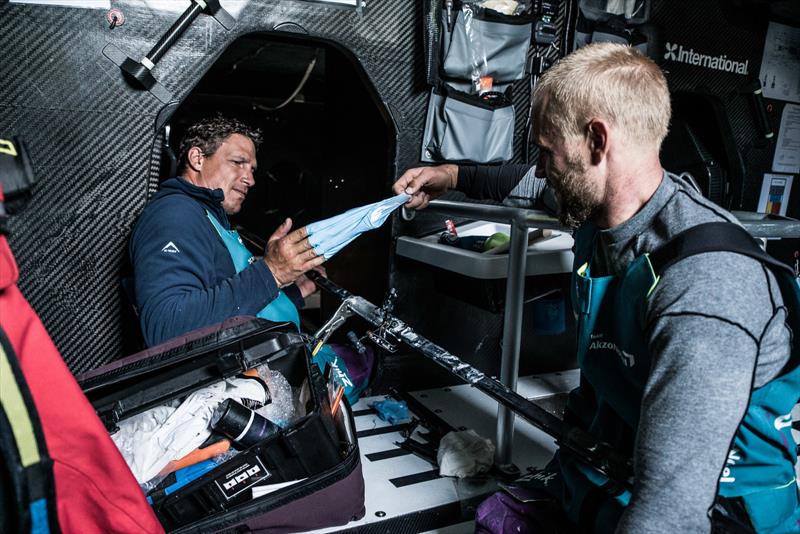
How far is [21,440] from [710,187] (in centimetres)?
390

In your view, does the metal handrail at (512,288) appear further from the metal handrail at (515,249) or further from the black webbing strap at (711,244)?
the black webbing strap at (711,244)

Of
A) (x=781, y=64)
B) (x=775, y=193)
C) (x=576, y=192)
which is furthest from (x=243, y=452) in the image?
(x=781, y=64)

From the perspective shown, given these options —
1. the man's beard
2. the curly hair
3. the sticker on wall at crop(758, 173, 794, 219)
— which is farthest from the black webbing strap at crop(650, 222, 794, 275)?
the sticker on wall at crop(758, 173, 794, 219)

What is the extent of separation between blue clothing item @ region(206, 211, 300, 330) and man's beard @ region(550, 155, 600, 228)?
4.04 ft

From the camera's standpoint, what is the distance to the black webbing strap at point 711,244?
1003 mm

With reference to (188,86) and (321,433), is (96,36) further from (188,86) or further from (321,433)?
(321,433)

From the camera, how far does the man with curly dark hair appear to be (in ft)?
6.08

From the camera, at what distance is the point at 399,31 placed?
8.39 feet

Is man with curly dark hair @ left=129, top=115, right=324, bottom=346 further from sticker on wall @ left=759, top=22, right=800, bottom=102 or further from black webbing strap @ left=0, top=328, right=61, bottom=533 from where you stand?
sticker on wall @ left=759, top=22, right=800, bottom=102

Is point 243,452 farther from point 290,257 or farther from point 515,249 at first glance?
point 515,249

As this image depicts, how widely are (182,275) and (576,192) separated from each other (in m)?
1.34

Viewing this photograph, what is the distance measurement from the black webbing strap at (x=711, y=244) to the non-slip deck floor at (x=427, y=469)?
114 cm

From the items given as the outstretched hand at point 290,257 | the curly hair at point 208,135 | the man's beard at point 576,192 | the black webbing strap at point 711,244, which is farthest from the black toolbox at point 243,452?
the curly hair at point 208,135

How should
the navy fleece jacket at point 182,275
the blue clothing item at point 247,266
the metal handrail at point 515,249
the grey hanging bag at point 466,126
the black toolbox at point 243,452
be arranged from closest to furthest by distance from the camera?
the black toolbox at point 243,452
the metal handrail at point 515,249
the navy fleece jacket at point 182,275
the blue clothing item at point 247,266
the grey hanging bag at point 466,126
